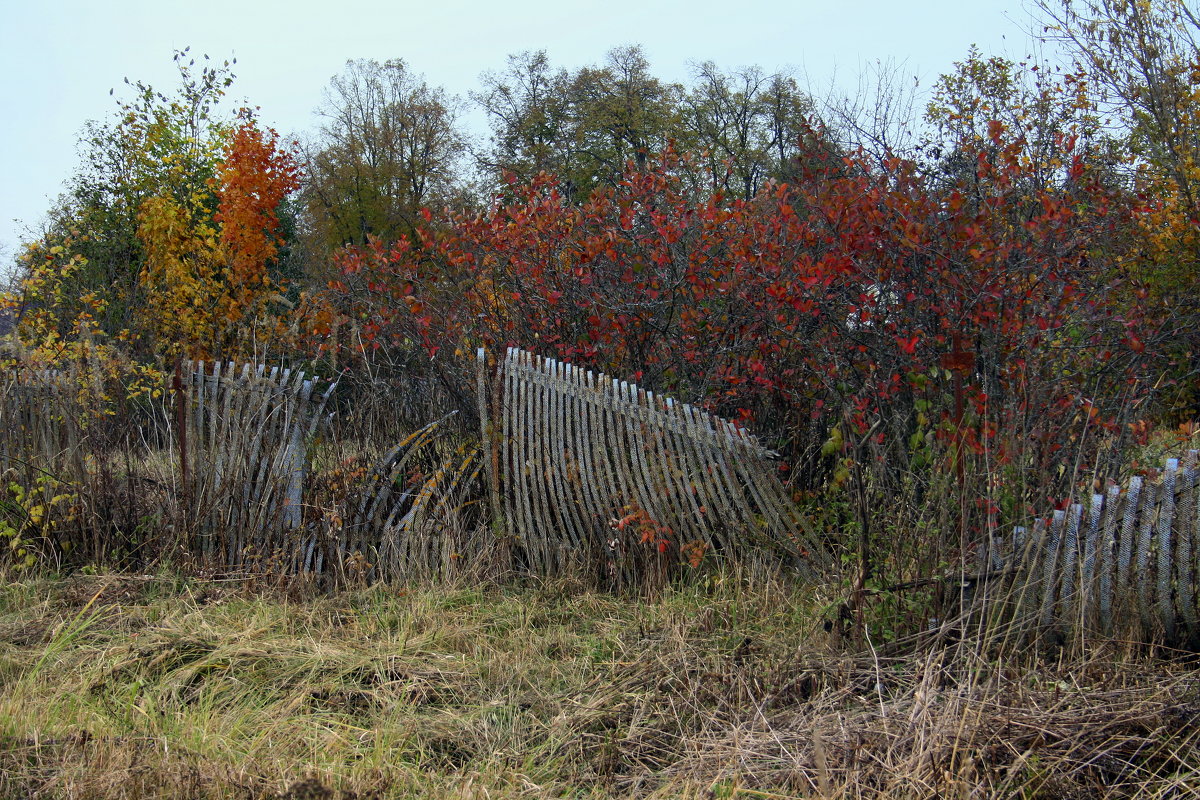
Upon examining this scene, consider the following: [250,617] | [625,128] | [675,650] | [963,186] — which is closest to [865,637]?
[675,650]

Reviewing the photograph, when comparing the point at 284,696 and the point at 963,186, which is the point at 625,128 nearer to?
the point at 963,186

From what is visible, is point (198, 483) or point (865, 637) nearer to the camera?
point (865, 637)

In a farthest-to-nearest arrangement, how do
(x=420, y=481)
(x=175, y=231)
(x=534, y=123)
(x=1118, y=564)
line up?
1. (x=534, y=123)
2. (x=175, y=231)
3. (x=420, y=481)
4. (x=1118, y=564)

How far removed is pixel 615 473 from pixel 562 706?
1.75m

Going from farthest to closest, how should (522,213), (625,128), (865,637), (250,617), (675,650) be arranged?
1. (625,128)
2. (522,213)
3. (250,617)
4. (675,650)
5. (865,637)

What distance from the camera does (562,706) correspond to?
3.42 meters

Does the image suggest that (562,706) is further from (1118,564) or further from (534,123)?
(534,123)

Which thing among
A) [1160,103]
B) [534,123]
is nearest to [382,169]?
[534,123]

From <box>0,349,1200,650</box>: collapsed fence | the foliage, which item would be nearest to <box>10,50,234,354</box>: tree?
the foliage

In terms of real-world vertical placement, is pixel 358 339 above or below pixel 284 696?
above

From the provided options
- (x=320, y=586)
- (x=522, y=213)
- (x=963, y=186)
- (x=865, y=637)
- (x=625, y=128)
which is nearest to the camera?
(x=865, y=637)

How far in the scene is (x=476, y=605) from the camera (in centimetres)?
453

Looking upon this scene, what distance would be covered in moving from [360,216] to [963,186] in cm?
3353

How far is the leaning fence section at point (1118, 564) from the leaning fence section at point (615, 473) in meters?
1.24
